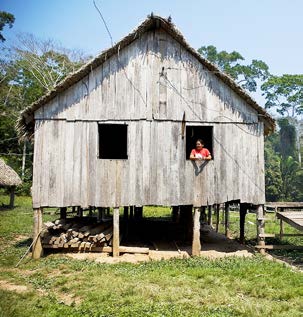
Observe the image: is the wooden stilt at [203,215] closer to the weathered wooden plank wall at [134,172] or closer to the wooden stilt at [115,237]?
the weathered wooden plank wall at [134,172]

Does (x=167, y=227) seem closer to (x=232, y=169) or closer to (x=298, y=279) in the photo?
(x=232, y=169)

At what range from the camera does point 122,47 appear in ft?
39.0

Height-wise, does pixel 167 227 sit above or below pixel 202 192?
below

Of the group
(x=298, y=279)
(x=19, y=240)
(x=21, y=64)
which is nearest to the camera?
(x=298, y=279)

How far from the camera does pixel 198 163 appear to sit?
12109 millimetres

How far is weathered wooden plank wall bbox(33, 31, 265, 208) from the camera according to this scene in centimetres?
1176

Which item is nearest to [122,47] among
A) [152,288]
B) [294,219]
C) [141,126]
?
[141,126]

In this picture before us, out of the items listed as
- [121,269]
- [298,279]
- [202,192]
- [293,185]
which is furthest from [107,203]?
[293,185]

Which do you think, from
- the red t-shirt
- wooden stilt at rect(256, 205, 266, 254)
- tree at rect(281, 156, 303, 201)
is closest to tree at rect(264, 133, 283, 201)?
tree at rect(281, 156, 303, 201)

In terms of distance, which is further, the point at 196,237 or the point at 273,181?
the point at 273,181

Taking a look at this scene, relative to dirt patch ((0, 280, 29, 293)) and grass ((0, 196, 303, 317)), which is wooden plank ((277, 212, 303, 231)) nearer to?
grass ((0, 196, 303, 317))

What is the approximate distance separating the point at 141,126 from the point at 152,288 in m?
5.63

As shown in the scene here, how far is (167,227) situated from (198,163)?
6250mm

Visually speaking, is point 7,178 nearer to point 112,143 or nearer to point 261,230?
point 112,143
